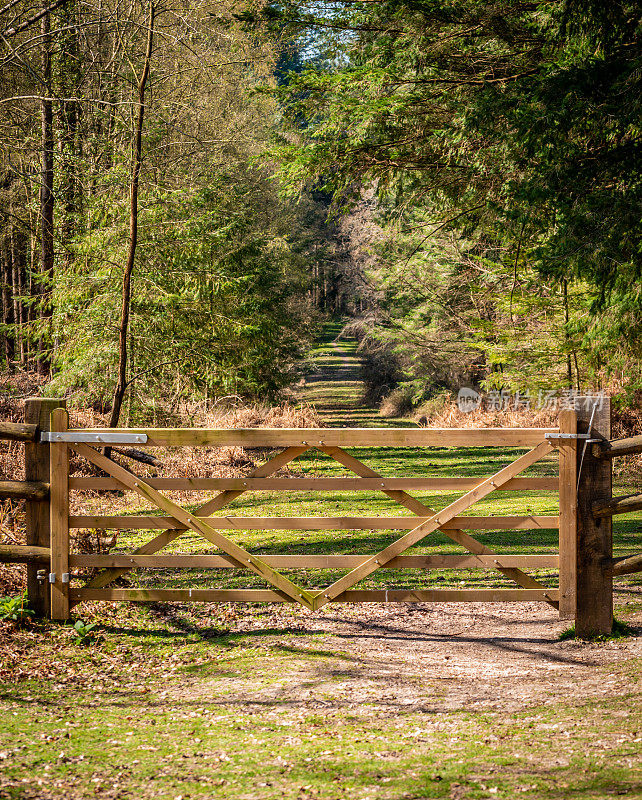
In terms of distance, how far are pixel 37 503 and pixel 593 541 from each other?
14.1ft

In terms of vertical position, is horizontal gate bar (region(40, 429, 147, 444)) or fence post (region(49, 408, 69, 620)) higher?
horizontal gate bar (region(40, 429, 147, 444))

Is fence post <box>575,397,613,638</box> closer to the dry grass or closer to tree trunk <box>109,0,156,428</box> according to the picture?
the dry grass

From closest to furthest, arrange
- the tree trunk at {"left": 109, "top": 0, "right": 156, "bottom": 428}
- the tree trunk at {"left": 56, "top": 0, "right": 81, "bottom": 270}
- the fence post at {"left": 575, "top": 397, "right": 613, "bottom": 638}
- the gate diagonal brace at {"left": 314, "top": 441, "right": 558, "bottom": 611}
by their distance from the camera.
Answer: the fence post at {"left": 575, "top": 397, "right": 613, "bottom": 638} < the gate diagonal brace at {"left": 314, "top": 441, "right": 558, "bottom": 611} < the tree trunk at {"left": 109, "top": 0, "right": 156, "bottom": 428} < the tree trunk at {"left": 56, "top": 0, "right": 81, "bottom": 270}

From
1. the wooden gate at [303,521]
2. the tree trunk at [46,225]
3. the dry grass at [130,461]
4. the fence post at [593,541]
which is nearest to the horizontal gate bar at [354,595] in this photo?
the wooden gate at [303,521]

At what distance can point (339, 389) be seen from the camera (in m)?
59.6

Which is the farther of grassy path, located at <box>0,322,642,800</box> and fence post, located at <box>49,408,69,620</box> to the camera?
fence post, located at <box>49,408,69,620</box>

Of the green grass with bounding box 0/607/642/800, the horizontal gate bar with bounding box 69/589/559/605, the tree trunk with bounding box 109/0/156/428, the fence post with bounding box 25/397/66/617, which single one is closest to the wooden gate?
the horizontal gate bar with bounding box 69/589/559/605

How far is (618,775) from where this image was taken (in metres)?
3.23

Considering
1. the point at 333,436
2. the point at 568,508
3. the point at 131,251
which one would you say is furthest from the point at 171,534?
the point at 131,251

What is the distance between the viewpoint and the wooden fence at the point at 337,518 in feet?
18.2

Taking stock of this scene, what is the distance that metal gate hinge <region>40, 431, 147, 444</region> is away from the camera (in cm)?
581

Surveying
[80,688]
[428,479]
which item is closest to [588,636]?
[428,479]

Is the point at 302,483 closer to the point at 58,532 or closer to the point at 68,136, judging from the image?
the point at 58,532

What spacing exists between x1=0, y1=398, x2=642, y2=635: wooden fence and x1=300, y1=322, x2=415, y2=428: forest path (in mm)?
27930
